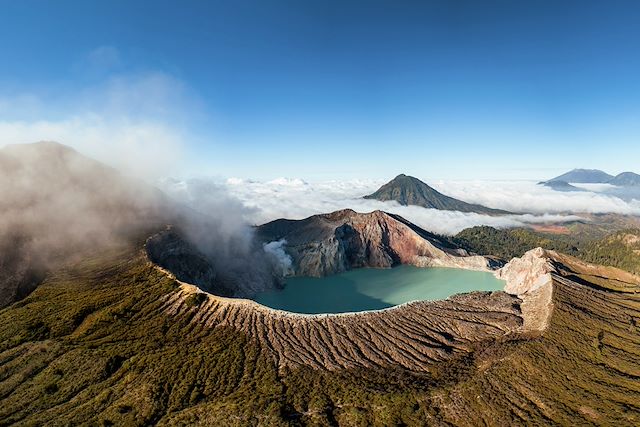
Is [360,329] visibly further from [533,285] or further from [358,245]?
[358,245]

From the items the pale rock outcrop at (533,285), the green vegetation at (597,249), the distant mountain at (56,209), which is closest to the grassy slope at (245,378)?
the pale rock outcrop at (533,285)

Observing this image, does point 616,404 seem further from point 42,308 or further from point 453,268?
point 453,268

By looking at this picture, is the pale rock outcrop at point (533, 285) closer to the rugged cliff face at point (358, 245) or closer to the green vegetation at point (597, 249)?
the rugged cliff face at point (358, 245)

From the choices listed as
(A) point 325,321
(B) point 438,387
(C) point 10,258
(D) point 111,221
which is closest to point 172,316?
(A) point 325,321

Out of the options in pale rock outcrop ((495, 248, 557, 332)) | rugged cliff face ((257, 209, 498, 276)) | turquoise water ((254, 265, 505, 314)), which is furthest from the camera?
rugged cliff face ((257, 209, 498, 276))

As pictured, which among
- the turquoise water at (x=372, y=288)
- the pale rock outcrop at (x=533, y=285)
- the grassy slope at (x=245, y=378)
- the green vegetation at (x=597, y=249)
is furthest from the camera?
the green vegetation at (x=597, y=249)

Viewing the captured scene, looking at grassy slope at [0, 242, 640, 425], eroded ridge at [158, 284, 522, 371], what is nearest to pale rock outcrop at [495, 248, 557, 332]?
eroded ridge at [158, 284, 522, 371]

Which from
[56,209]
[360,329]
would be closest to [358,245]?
[360,329]

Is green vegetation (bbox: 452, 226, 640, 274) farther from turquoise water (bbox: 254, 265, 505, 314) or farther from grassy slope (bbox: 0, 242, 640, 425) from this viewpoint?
grassy slope (bbox: 0, 242, 640, 425)
